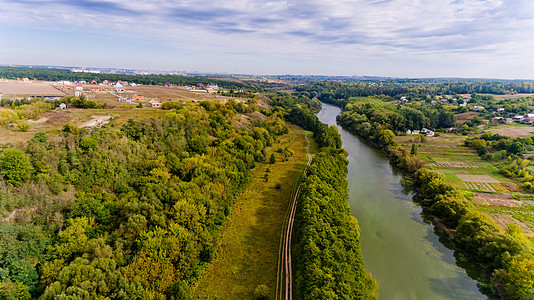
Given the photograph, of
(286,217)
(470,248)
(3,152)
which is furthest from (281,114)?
(3,152)

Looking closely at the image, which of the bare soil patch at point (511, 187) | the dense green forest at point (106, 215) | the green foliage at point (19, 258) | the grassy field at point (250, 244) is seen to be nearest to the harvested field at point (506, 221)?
the bare soil patch at point (511, 187)

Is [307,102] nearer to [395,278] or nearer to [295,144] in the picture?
[295,144]

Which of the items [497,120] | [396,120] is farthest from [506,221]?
[497,120]

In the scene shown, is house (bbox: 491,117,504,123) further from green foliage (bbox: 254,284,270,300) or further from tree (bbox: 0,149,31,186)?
tree (bbox: 0,149,31,186)

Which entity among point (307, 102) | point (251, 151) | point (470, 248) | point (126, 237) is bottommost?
point (470, 248)

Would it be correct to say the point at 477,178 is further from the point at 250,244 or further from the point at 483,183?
the point at 250,244

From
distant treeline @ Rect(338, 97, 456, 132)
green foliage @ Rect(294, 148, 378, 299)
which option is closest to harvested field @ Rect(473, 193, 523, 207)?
green foliage @ Rect(294, 148, 378, 299)
